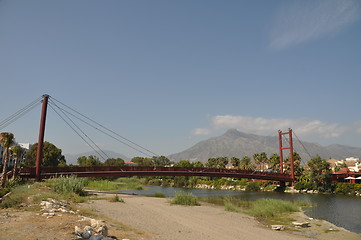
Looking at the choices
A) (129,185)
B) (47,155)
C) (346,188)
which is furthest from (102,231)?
(47,155)

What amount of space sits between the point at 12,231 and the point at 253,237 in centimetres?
1117

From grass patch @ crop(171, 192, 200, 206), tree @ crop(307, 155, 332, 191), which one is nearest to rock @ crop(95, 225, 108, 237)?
grass patch @ crop(171, 192, 200, 206)

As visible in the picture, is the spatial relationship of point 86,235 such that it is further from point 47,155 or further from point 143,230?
point 47,155

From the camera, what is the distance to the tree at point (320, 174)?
2200 inches

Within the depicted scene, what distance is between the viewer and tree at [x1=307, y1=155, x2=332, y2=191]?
183 ft

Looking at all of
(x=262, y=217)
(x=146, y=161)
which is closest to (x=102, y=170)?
(x=262, y=217)

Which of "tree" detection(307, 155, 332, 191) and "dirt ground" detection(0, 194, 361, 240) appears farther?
"tree" detection(307, 155, 332, 191)

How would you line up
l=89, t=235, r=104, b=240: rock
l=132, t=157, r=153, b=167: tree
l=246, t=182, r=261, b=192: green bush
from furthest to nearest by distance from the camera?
1. l=132, t=157, r=153, b=167: tree
2. l=246, t=182, r=261, b=192: green bush
3. l=89, t=235, r=104, b=240: rock

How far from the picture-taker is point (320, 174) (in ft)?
188

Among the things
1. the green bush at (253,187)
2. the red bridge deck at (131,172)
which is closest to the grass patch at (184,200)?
the red bridge deck at (131,172)

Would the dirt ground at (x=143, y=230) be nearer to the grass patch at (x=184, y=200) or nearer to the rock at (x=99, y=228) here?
the rock at (x=99, y=228)

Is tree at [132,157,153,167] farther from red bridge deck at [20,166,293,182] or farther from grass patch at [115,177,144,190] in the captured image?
red bridge deck at [20,166,293,182]

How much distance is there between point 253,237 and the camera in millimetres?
13508

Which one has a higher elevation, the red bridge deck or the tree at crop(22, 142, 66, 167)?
the tree at crop(22, 142, 66, 167)
